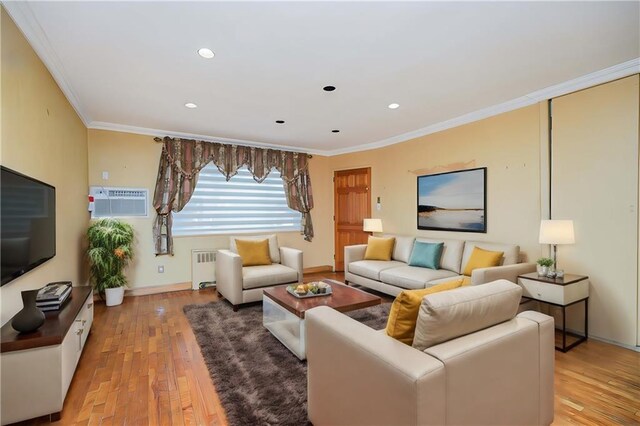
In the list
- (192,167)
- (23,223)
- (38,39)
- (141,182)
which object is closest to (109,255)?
(141,182)

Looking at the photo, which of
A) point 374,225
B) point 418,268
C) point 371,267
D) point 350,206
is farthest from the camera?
point 350,206

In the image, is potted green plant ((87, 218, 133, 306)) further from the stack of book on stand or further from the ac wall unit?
the stack of book on stand

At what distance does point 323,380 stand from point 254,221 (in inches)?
165

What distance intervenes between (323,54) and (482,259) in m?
2.79

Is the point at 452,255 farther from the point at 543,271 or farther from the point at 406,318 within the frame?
the point at 406,318

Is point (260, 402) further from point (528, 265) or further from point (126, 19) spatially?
point (528, 265)

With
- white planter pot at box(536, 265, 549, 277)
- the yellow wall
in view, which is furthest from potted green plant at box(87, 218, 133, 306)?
white planter pot at box(536, 265, 549, 277)

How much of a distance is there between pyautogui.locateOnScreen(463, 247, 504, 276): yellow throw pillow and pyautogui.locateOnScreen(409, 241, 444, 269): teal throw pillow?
0.45m

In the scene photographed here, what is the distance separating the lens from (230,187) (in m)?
5.34

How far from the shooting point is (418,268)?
4141 millimetres

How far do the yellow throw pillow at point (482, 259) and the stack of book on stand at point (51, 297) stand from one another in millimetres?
3911

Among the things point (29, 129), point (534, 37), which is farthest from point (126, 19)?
point (534, 37)

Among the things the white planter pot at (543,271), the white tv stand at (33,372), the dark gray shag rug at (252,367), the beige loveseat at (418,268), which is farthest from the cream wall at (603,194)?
the white tv stand at (33,372)

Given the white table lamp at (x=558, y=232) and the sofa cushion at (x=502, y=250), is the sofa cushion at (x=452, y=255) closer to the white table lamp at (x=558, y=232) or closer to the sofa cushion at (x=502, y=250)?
the sofa cushion at (x=502, y=250)
